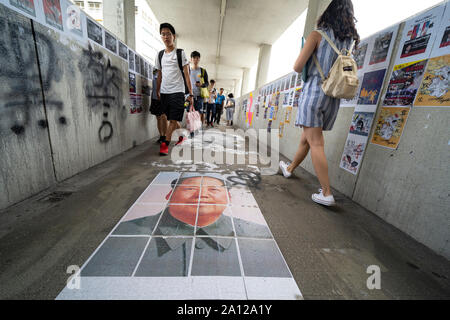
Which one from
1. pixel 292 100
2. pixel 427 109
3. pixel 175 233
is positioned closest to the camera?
pixel 175 233

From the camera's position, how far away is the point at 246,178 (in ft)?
7.20

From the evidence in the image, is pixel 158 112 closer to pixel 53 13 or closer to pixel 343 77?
pixel 53 13

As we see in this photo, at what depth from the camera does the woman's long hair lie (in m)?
1.49

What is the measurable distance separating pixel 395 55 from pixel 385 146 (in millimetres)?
758

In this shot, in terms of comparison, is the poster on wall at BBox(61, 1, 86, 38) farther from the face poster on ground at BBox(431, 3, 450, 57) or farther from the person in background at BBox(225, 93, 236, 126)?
the person in background at BBox(225, 93, 236, 126)

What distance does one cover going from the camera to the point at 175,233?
115 cm

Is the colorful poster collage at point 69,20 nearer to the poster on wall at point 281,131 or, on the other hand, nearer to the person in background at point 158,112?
the person in background at point 158,112

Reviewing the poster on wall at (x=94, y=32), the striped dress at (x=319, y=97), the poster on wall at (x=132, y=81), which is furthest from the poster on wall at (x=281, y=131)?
the poster on wall at (x=94, y=32)

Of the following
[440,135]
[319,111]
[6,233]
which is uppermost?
[319,111]


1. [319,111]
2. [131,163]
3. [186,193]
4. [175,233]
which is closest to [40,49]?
[131,163]

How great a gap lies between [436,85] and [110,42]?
332 centimetres

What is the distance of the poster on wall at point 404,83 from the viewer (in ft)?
4.34

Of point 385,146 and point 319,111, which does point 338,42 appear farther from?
point 385,146

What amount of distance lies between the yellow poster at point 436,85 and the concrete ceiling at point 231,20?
5.98 meters
